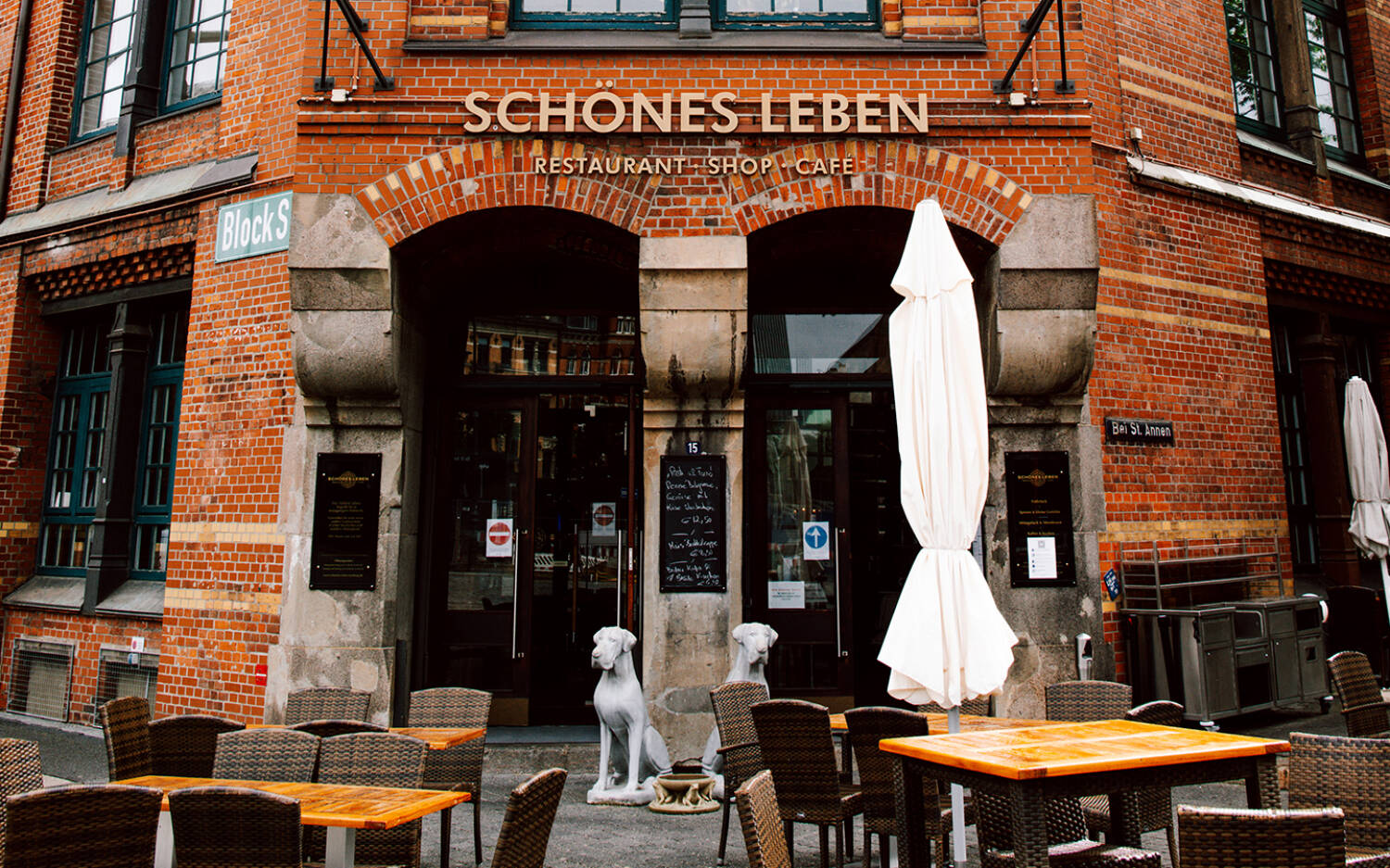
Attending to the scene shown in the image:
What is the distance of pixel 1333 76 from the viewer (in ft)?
35.0

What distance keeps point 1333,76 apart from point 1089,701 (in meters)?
9.87

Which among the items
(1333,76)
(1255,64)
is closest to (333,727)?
(1255,64)

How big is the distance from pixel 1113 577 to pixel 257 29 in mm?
9059

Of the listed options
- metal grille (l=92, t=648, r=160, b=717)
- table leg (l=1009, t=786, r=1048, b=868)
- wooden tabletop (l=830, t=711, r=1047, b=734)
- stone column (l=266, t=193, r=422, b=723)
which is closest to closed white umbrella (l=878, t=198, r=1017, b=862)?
wooden tabletop (l=830, t=711, r=1047, b=734)

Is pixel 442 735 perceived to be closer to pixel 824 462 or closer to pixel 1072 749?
pixel 1072 749

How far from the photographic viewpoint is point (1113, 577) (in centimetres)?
728

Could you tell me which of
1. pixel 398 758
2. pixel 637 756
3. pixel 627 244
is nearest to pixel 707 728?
pixel 637 756

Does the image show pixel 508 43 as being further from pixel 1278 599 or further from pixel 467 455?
pixel 1278 599

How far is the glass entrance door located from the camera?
25.2ft

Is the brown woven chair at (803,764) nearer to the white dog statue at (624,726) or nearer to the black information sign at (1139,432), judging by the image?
the white dog statue at (624,726)

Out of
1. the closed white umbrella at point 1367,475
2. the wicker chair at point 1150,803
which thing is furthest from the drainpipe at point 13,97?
the closed white umbrella at point 1367,475

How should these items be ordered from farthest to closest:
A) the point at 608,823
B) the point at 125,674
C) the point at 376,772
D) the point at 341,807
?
the point at 125,674 < the point at 608,823 < the point at 376,772 < the point at 341,807

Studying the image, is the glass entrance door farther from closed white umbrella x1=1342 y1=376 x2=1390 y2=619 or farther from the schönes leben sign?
closed white umbrella x1=1342 y1=376 x2=1390 y2=619

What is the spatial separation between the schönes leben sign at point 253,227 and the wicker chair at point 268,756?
4.75 m
